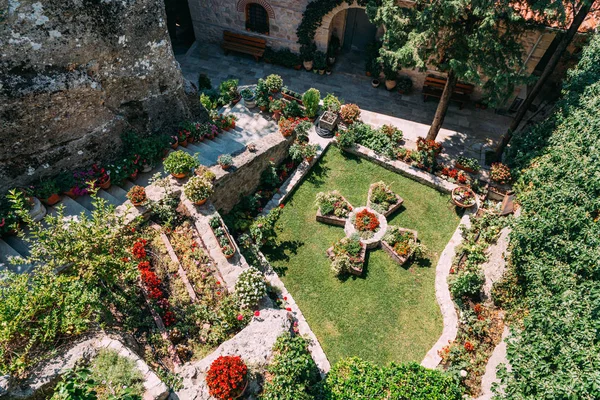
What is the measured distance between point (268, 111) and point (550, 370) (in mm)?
13905

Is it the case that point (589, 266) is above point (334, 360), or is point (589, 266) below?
above

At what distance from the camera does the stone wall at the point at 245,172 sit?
13.4m

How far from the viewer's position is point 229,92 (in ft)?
59.3

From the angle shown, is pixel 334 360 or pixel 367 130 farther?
pixel 367 130

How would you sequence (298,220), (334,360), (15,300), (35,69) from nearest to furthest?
(15,300), (35,69), (334,360), (298,220)

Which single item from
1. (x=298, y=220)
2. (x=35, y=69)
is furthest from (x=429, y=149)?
(x=35, y=69)

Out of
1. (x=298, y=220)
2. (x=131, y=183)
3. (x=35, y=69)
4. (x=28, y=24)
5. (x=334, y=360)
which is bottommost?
(x=334, y=360)

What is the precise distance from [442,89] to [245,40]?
10.6 m

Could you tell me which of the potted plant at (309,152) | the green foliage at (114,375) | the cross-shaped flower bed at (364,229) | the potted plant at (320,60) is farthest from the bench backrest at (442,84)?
the green foliage at (114,375)

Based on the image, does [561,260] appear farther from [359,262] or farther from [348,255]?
[348,255]

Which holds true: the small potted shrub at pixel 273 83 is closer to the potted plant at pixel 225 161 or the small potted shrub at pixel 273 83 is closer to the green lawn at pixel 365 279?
the green lawn at pixel 365 279

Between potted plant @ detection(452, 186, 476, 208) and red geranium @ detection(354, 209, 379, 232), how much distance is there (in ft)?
10.9

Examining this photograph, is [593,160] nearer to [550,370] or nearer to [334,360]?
[550,370]

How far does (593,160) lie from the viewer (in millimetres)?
10445
